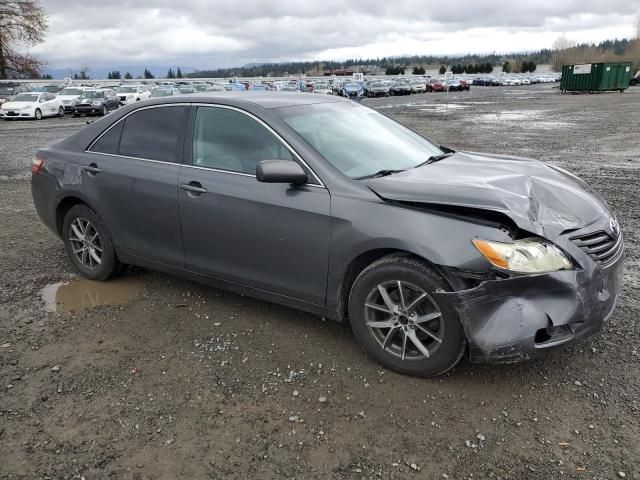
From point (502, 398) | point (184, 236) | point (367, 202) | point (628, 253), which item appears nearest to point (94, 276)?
point (184, 236)

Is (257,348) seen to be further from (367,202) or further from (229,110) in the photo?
(229,110)

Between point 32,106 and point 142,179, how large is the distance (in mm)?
28086

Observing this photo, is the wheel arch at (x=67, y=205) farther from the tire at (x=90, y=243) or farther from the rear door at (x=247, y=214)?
the rear door at (x=247, y=214)

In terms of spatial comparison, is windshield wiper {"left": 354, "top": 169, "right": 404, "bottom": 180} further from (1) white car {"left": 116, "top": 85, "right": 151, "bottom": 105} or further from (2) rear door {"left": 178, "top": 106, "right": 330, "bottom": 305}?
(1) white car {"left": 116, "top": 85, "right": 151, "bottom": 105}

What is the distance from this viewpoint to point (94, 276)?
495cm

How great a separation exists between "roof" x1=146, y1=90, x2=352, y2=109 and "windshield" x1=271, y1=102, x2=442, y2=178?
0.08 meters

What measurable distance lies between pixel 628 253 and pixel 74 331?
5104 mm

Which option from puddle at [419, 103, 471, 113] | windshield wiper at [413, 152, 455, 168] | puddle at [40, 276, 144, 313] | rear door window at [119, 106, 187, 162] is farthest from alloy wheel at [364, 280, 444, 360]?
puddle at [419, 103, 471, 113]

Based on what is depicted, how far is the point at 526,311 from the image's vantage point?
2922 millimetres

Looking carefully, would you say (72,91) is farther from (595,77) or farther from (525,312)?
(595,77)

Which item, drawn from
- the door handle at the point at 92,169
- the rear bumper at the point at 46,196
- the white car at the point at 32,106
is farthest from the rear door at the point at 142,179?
the white car at the point at 32,106

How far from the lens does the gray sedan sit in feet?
9.75

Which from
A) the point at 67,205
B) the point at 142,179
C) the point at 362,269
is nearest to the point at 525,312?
the point at 362,269

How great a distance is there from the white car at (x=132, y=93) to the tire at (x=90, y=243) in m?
31.4
